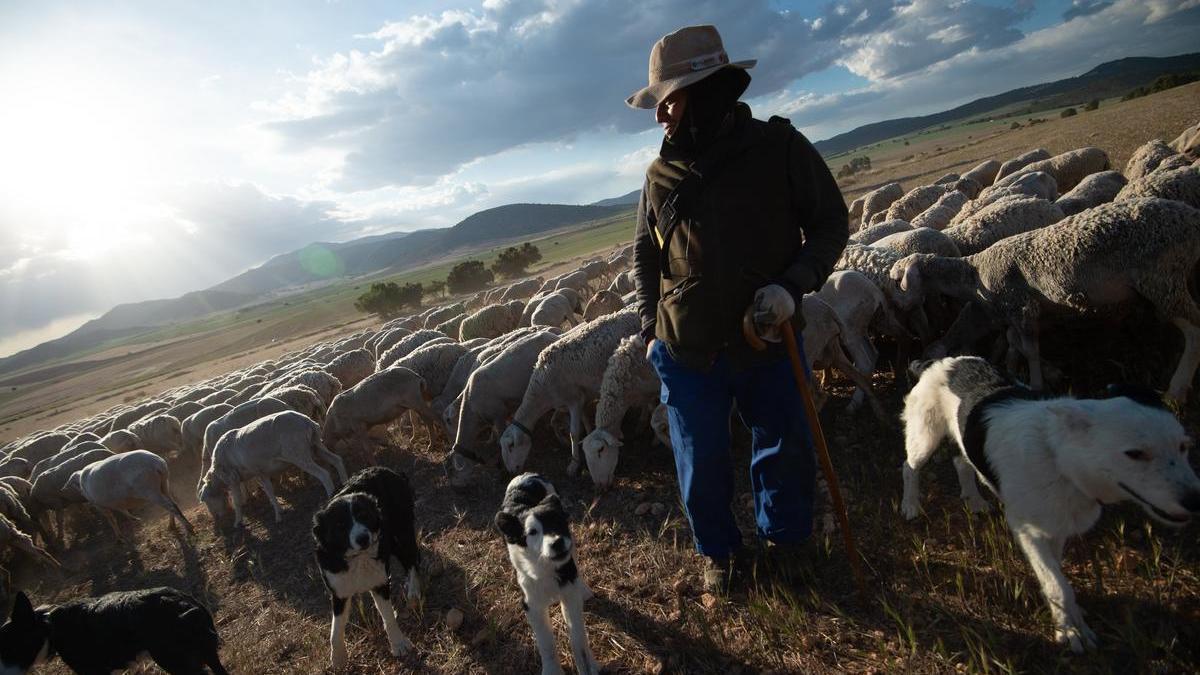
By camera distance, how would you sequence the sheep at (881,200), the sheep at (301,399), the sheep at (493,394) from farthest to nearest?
the sheep at (881,200) → the sheep at (301,399) → the sheep at (493,394)

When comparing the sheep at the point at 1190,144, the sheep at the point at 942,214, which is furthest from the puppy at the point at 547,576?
the sheep at the point at 1190,144

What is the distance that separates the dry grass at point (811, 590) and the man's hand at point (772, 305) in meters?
1.81

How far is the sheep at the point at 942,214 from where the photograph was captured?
12727mm

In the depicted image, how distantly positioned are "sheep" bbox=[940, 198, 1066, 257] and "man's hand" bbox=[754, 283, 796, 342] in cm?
704

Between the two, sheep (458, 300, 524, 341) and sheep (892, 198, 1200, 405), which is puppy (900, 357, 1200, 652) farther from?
sheep (458, 300, 524, 341)

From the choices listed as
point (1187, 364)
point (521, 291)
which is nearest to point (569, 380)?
point (1187, 364)

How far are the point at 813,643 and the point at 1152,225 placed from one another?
4781 mm

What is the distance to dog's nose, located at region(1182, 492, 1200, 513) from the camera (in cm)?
Result: 220

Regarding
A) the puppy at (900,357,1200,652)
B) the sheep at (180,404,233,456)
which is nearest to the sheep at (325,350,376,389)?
the sheep at (180,404,233,456)

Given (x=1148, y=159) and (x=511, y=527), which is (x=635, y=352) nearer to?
(x=511, y=527)

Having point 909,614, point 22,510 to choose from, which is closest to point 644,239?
point 909,614

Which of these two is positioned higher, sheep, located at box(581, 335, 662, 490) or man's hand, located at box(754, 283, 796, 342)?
man's hand, located at box(754, 283, 796, 342)

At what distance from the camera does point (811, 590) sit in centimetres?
352

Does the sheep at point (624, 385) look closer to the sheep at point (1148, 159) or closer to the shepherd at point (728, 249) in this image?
the shepherd at point (728, 249)
